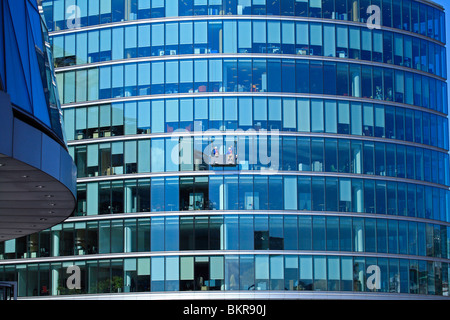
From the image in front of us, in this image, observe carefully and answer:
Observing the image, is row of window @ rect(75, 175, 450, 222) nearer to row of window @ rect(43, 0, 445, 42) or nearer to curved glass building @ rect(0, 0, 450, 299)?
curved glass building @ rect(0, 0, 450, 299)

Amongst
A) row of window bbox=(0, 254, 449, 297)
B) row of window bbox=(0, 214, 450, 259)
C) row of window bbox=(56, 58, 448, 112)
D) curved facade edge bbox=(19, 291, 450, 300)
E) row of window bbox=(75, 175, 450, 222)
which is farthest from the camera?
row of window bbox=(56, 58, 448, 112)

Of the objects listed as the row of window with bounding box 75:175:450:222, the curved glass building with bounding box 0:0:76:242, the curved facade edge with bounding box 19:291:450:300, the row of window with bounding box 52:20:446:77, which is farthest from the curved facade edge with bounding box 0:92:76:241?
the row of window with bounding box 52:20:446:77

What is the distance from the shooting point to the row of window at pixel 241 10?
7200cm

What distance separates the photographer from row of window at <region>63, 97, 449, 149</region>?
Result: 2766 inches

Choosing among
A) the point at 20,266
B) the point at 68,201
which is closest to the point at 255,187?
the point at 20,266

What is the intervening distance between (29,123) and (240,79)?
162 ft

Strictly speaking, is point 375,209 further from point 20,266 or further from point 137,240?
point 20,266

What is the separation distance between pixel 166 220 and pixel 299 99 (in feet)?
49.8

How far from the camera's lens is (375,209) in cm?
7150

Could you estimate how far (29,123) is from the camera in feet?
73.2

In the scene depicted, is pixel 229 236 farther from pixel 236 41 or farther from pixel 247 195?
pixel 236 41

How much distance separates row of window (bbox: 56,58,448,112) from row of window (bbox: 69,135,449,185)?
4303mm

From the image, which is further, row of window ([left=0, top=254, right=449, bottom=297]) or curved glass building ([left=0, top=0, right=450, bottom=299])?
curved glass building ([left=0, top=0, right=450, bottom=299])

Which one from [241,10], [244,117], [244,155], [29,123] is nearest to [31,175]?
[29,123]
